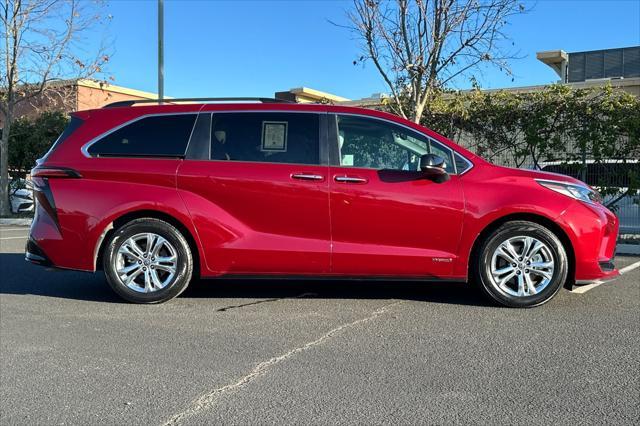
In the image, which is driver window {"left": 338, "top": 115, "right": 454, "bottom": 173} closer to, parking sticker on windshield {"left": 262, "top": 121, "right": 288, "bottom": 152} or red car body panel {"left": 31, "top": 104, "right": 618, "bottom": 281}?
red car body panel {"left": 31, "top": 104, "right": 618, "bottom": 281}

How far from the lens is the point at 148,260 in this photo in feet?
17.8

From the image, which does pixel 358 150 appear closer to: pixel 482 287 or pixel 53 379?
pixel 482 287

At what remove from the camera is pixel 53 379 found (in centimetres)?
368

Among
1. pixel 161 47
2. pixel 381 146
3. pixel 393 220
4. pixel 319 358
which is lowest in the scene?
pixel 319 358

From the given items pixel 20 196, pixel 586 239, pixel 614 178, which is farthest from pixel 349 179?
pixel 20 196

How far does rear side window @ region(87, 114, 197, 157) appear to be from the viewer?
A: 218 inches

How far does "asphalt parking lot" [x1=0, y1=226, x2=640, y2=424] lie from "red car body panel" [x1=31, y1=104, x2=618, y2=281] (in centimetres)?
45

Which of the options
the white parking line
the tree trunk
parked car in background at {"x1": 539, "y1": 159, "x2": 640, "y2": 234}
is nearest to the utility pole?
the tree trunk

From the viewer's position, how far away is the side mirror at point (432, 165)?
5066 mm

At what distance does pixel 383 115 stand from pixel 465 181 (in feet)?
3.30

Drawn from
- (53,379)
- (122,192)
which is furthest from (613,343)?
(122,192)

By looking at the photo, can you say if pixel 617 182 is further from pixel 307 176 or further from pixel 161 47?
pixel 161 47

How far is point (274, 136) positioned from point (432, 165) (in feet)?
4.99

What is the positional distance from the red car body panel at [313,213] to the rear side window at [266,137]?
0.30 ft
